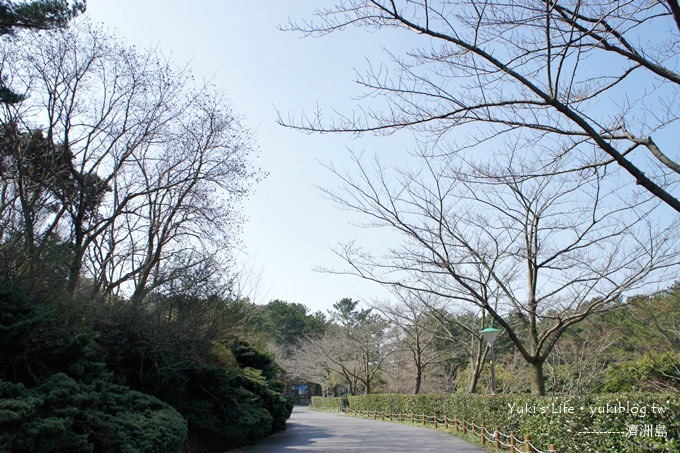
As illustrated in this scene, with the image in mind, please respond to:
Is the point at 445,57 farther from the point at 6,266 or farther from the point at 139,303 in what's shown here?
the point at 139,303

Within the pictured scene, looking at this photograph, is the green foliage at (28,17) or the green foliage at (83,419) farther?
the green foliage at (28,17)

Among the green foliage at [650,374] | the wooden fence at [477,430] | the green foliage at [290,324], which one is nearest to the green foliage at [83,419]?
the wooden fence at [477,430]

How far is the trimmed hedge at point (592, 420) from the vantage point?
275 inches

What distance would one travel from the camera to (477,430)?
633 inches

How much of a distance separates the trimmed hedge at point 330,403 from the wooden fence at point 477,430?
12.6 m

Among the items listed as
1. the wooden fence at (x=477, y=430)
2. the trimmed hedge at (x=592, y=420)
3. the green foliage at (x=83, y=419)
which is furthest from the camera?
the wooden fence at (x=477, y=430)

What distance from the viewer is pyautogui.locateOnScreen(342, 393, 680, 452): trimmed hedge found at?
23.0 ft

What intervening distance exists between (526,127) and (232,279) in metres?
10.1

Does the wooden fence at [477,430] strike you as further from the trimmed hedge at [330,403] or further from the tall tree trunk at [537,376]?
the trimmed hedge at [330,403]

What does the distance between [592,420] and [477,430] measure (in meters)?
7.98

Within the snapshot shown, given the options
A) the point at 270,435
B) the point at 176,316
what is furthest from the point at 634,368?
the point at 176,316

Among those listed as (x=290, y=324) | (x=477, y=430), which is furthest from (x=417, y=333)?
(x=290, y=324)

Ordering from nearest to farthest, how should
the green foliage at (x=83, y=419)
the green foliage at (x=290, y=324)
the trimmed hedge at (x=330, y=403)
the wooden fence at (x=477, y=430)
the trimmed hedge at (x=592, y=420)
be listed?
the green foliage at (x=83, y=419)
the trimmed hedge at (x=592, y=420)
the wooden fence at (x=477, y=430)
the trimmed hedge at (x=330, y=403)
the green foliage at (x=290, y=324)

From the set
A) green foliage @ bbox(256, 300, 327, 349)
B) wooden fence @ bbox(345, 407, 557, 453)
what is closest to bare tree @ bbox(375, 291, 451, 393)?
wooden fence @ bbox(345, 407, 557, 453)
